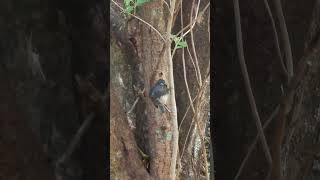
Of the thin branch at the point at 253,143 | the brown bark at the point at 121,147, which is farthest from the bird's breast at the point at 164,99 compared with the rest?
the thin branch at the point at 253,143

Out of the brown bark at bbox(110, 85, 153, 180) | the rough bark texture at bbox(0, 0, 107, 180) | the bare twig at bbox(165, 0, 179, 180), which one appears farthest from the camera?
the bare twig at bbox(165, 0, 179, 180)

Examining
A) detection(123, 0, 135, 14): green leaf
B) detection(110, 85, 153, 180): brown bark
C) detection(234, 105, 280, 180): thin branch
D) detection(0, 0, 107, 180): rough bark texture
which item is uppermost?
detection(123, 0, 135, 14): green leaf

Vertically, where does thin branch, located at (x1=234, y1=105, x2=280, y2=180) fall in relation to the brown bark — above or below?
above

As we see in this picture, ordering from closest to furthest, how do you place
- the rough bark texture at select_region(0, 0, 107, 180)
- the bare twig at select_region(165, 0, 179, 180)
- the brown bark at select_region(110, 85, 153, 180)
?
the rough bark texture at select_region(0, 0, 107, 180) < the brown bark at select_region(110, 85, 153, 180) < the bare twig at select_region(165, 0, 179, 180)

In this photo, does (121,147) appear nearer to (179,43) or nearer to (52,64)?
(179,43)

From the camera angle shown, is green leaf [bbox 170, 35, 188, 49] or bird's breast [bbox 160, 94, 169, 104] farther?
bird's breast [bbox 160, 94, 169, 104]

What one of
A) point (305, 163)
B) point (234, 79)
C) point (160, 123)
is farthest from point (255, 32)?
point (160, 123)

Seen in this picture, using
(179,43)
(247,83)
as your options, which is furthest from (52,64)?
(179,43)

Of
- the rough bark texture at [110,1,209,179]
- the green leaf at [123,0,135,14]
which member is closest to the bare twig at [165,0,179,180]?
the rough bark texture at [110,1,209,179]

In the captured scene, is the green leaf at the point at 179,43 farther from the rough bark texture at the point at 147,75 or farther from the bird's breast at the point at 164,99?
the bird's breast at the point at 164,99

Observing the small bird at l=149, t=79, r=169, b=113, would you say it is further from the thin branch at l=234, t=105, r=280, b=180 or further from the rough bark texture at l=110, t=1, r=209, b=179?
the thin branch at l=234, t=105, r=280, b=180
